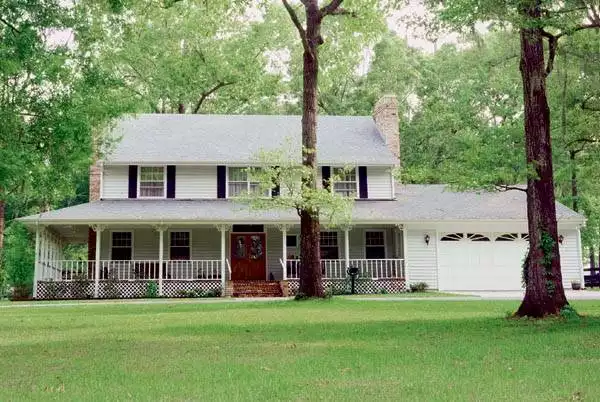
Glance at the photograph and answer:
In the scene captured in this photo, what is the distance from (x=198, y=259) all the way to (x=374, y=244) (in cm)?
737

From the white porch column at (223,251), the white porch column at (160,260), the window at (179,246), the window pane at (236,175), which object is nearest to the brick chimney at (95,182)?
the window at (179,246)

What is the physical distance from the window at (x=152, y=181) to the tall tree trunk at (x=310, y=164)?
404 inches

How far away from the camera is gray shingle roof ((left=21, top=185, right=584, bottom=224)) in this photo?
85.8 ft

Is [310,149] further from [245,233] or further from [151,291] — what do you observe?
[151,291]

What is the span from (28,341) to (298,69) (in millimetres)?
33487

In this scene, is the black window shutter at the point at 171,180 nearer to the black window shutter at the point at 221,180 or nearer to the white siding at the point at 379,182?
the black window shutter at the point at 221,180

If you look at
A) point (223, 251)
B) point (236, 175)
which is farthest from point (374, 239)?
point (223, 251)

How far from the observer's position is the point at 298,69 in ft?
138

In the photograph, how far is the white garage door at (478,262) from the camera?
28.9 meters

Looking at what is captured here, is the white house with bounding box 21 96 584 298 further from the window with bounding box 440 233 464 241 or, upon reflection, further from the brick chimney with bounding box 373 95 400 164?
the brick chimney with bounding box 373 95 400 164

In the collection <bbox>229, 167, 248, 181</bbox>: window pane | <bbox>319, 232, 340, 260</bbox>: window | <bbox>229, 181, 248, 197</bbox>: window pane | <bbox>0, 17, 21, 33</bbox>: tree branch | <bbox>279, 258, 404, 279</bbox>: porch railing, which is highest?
<bbox>0, 17, 21, 33</bbox>: tree branch

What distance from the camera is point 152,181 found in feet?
95.8

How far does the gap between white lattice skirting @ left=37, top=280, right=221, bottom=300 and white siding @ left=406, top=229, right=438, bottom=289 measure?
7.79 meters

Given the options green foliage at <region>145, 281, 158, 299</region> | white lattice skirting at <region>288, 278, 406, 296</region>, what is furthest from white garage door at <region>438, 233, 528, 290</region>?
green foliage at <region>145, 281, 158, 299</region>
